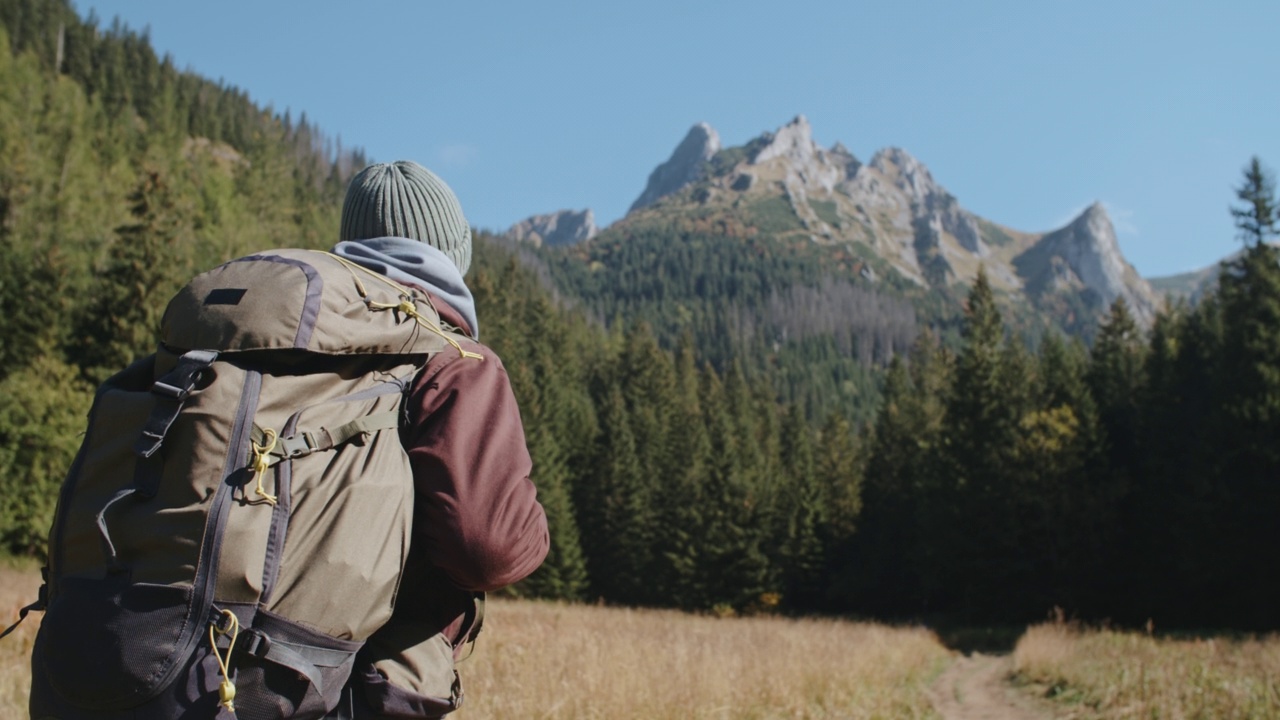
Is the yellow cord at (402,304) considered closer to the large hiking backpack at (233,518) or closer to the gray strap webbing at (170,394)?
the large hiking backpack at (233,518)

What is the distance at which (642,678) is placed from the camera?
6.16 m

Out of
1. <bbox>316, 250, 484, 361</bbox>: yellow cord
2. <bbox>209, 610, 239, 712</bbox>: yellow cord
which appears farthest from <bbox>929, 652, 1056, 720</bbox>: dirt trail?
<bbox>209, 610, 239, 712</bbox>: yellow cord

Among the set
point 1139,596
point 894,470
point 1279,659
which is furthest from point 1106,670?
point 894,470

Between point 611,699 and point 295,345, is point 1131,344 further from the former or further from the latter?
point 295,345

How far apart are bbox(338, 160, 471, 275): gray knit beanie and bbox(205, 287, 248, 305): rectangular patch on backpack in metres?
0.62

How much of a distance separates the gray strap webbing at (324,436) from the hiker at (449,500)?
105 mm

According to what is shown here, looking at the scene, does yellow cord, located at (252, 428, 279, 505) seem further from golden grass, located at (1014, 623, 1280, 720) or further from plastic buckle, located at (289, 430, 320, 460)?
golden grass, located at (1014, 623, 1280, 720)

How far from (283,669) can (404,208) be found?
4.24ft

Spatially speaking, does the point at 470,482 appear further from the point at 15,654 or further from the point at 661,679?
the point at 15,654

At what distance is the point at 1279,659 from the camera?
9977mm

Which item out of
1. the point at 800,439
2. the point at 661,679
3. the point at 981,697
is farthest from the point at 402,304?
the point at 800,439

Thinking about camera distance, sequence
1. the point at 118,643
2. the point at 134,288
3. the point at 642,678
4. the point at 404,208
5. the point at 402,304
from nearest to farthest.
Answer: the point at 118,643
the point at 402,304
the point at 404,208
the point at 642,678
the point at 134,288

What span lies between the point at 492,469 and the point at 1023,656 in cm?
1439

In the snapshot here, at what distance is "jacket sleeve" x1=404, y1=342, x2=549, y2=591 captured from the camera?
1.98 m
